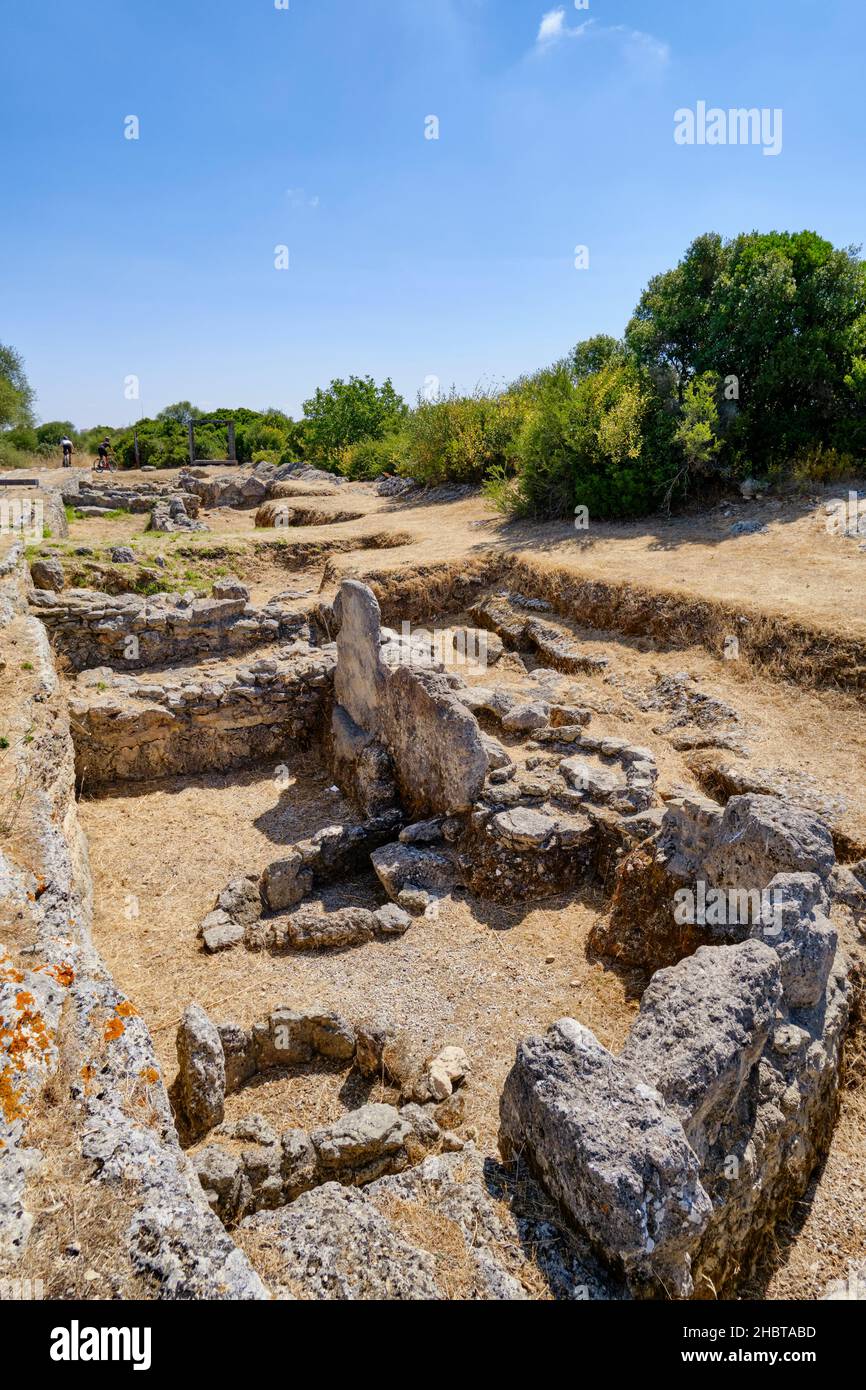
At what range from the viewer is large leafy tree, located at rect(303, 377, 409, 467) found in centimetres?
2894

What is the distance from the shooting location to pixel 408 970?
5.67 metres

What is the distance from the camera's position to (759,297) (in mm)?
14469

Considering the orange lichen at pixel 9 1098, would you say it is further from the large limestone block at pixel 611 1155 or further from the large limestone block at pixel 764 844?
the large limestone block at pixel 764 844

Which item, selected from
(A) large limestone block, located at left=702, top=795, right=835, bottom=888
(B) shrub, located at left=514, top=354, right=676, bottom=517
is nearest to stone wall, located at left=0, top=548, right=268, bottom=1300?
(A) large limestone block, located at left=702, top=795, right=835, bottom=888

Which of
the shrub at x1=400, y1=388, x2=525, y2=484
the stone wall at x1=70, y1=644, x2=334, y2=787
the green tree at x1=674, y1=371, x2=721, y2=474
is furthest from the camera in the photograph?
the shrub at x1=400, y1=388, x2=525, y2=484

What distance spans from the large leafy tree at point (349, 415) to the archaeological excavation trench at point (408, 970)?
2016cm

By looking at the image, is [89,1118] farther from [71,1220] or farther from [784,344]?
[784,344]

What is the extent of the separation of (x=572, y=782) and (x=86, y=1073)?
5.25 metres

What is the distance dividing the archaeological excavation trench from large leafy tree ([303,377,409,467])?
20164mm

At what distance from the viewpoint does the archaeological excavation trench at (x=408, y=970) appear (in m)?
2.92

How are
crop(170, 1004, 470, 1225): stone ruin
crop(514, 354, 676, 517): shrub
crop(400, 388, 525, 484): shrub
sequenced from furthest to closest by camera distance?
crop(400, 388, 525, 484): shrub < crop(514, 354, 676, 517): shrub < crop(170, 1004, 470, 1225): stone ruin

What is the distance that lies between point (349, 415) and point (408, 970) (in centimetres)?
2752

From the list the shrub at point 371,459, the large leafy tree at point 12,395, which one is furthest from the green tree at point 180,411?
the shrub at point 371,459
